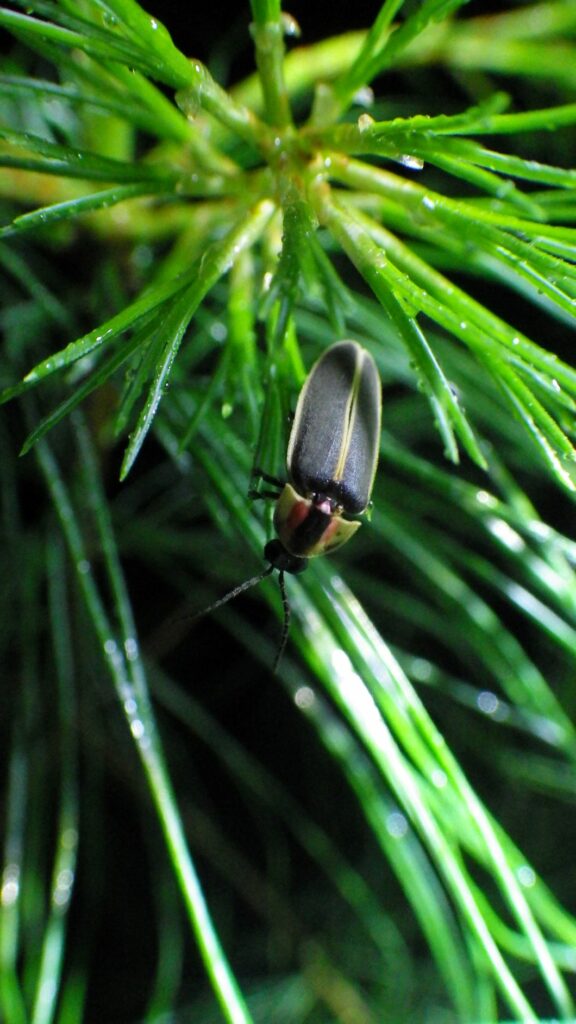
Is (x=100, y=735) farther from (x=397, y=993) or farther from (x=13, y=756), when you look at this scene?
(x=397, y=993)

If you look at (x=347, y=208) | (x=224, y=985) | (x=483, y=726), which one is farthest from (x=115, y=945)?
(x=347, y=208)

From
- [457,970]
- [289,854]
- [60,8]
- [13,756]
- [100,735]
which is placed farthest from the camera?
[289,854]

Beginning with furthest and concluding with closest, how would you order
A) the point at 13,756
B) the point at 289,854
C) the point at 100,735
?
1. the point at 289,854
2. the point at 100,735
3. the point at 13,756

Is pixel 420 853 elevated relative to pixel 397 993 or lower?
elevated

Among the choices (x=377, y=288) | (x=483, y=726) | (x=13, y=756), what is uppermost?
(x=377, y=288)

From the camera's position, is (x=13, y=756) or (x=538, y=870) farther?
(x=538, y=870)

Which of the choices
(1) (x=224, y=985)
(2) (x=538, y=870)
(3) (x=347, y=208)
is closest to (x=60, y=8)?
(3) (x=347, y=208)

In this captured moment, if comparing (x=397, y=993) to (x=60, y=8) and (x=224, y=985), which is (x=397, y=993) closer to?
(x=224, y=985)
